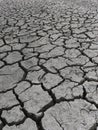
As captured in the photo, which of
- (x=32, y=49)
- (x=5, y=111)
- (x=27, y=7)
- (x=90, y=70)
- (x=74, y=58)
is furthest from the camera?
(x=27, y=7)

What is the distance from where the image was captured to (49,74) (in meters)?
2.18

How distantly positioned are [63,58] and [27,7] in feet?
11.3

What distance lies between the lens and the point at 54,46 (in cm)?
287

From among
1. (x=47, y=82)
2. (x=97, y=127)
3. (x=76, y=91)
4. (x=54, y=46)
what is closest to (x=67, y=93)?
(x=76, y=91)

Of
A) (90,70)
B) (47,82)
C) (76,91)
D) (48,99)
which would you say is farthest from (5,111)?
(90,70)

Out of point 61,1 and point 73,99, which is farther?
point 61,1

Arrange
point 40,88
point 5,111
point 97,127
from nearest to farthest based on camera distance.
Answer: point 97,127 < point 5,111 < point 40,88

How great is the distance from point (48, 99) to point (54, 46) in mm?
1248

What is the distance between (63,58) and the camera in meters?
2.50

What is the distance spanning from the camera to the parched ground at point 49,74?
5.22 feet

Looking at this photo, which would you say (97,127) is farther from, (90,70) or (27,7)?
(27,7)

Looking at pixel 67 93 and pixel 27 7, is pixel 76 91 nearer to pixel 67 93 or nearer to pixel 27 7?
pixel 67 93

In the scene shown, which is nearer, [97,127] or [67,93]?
[97,127]

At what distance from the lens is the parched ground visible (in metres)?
1.59
